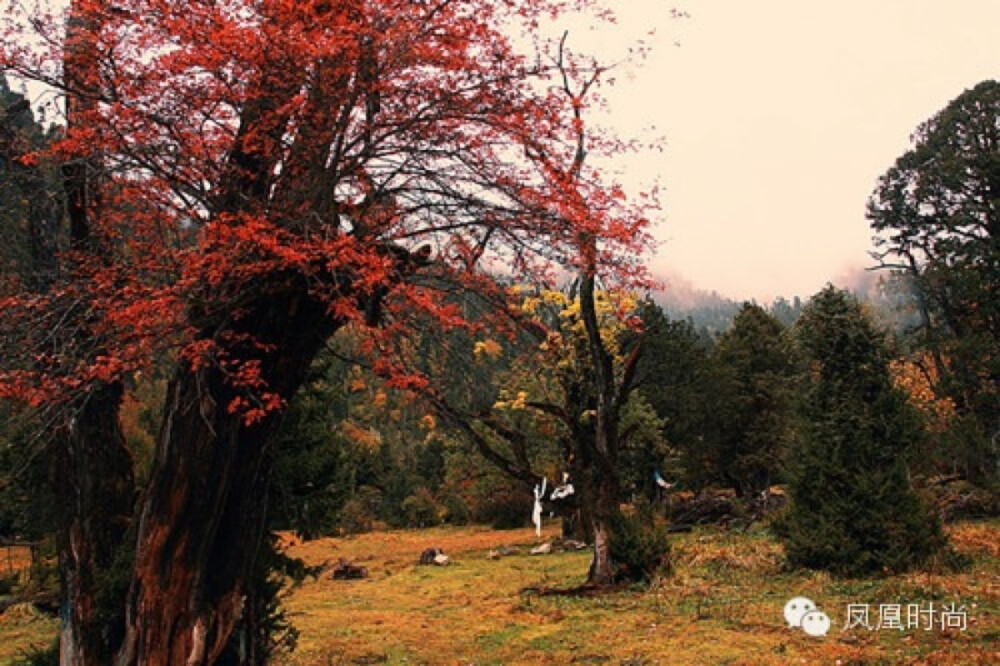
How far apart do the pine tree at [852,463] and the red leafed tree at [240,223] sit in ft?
24.9

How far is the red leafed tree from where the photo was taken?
18.8 ft

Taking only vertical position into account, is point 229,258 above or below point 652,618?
above

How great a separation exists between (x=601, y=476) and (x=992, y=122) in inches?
816

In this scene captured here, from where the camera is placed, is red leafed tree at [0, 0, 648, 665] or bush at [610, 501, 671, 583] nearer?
red leafed tree at [0, 0, 648, 665]

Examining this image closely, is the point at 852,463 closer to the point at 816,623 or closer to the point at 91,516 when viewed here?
the point at 816,623

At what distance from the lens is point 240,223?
606 centimetres

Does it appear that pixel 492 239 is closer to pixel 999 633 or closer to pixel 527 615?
pixel 999 633

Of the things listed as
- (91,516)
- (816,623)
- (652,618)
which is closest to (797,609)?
(816,623)

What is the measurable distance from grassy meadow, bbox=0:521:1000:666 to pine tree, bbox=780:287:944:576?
0.52m

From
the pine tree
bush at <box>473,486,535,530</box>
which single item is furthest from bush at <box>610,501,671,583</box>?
bush at <box>473,486,535,530</box>

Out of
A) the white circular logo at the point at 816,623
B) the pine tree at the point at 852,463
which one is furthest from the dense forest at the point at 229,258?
the pine tree at the point at 852,463

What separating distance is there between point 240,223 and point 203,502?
7.59ft

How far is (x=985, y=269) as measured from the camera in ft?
79.8

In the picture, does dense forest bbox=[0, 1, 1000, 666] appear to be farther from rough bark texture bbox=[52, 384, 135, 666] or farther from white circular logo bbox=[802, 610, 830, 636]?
white circular logo bbox=[802, 610, 830, 636]
